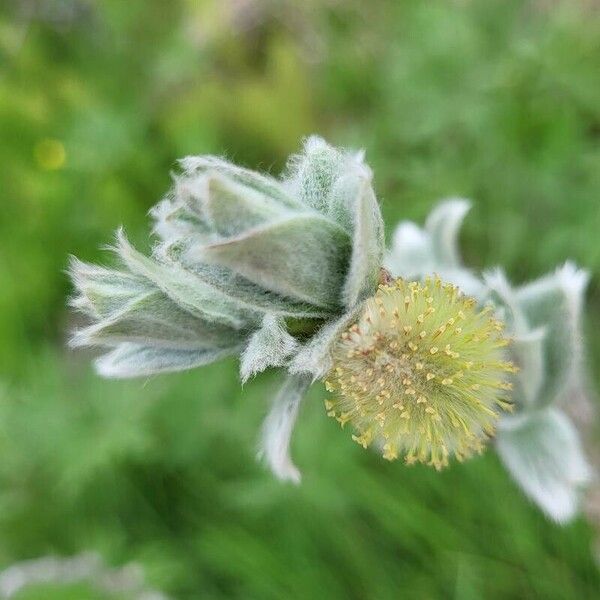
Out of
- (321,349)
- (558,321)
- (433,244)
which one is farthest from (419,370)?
(433,244)

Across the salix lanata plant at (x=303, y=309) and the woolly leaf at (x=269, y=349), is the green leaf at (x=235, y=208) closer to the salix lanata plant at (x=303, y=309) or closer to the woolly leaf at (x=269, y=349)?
the salix lanata plant at (x=303, y=309)

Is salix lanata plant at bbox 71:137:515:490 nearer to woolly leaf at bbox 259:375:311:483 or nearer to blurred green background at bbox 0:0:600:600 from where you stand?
woolly leaf at bbox 259:375:311:483

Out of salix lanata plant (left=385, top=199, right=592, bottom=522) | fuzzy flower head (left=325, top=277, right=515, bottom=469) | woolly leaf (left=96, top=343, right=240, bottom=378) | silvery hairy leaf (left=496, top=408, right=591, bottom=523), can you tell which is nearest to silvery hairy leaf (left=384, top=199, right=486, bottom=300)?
salix lanata plant (left=385, top=199, right=592, bottom=522)

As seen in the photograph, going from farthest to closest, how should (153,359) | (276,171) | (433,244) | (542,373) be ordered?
(276,171) → (433,244) → (542,373) → (153,359)

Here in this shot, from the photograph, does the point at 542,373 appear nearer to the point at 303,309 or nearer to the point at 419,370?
the point at 419,370

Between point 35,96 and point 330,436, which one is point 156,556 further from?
point 35,96

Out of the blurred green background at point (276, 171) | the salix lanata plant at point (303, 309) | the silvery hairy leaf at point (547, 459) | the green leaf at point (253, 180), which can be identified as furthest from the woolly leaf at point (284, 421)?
the blurred green background at point (276, 171)
